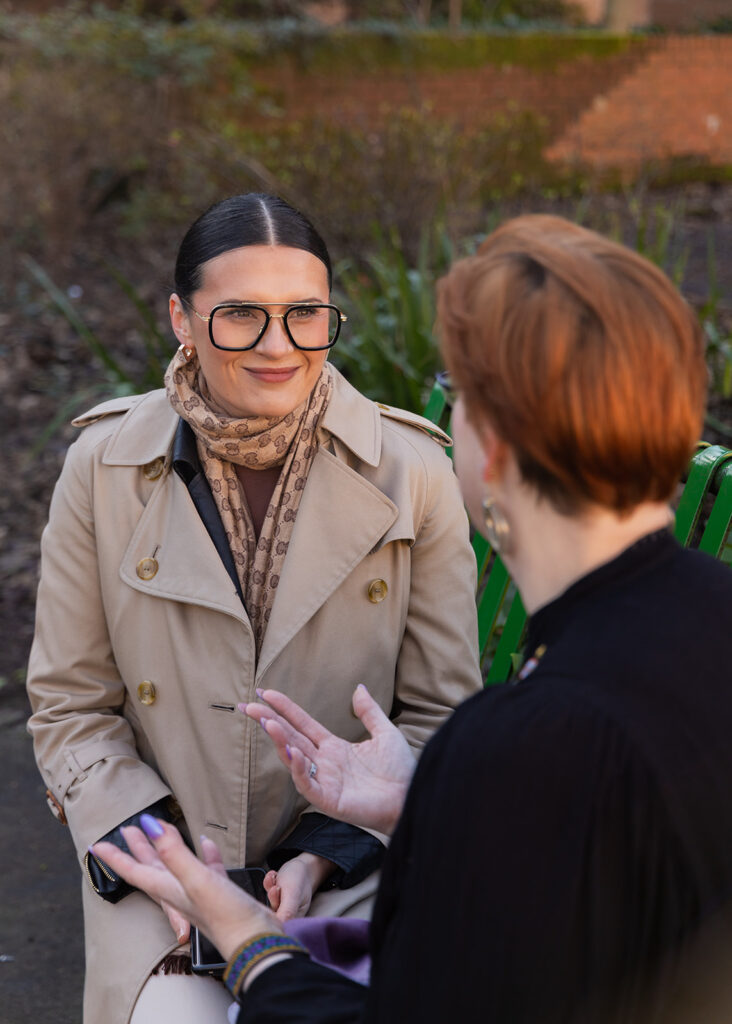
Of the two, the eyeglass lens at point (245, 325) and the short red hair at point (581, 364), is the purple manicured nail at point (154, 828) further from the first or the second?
the eyeglass lens at point (245, 325)

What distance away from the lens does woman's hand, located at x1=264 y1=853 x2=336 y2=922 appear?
6.51 feet

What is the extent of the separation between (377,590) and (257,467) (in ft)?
1.17

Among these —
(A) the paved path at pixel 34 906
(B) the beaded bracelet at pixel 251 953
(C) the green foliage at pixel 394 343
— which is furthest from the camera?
(C) the green foliage at pixel 394 343

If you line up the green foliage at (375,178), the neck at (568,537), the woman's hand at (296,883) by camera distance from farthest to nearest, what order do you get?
the green foliage at (375,178)
the woman's hand at (296,883)
the neck at (568,537)

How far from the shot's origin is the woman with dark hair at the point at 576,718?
1.17 meters

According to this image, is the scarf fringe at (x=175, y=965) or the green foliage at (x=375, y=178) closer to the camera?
the scarf fringe at (x=175, y=965)

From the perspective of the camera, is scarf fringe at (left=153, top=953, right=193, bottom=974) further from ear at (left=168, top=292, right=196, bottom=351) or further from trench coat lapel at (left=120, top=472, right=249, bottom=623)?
ear at (left=168, top=292, right=196, bottom=351)

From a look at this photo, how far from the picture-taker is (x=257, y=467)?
2.33m

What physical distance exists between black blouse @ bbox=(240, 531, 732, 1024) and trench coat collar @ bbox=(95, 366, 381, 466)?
42.6 inches

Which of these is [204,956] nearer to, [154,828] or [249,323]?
[154,828]

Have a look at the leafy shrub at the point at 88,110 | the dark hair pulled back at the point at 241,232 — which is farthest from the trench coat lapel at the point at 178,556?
the leafy shrub at the point at 88,110

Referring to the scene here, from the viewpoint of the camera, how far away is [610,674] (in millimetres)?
1215

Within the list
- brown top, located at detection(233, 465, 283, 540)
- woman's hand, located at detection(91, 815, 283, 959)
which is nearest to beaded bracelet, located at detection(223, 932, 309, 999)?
woman's hand, located at detection(91, 815, 283, 959)

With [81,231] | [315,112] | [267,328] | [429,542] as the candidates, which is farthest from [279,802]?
[315,112]
